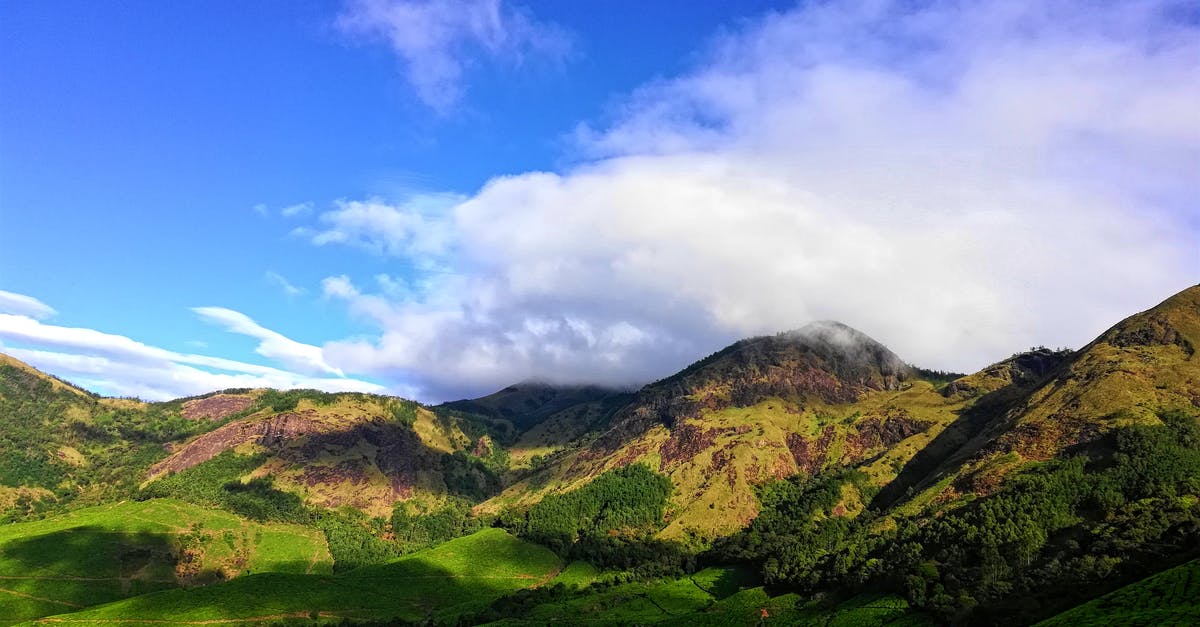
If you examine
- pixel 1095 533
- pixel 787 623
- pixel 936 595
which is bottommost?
pixel 787 623

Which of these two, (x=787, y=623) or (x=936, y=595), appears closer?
(x=936, y=595)

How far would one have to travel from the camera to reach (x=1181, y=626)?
301ft

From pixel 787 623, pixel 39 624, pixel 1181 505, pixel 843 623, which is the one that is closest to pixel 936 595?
pixel 843 623

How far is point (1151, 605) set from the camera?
109m

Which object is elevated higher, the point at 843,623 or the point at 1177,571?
the point at 1177,571

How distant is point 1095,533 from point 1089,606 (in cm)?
8955

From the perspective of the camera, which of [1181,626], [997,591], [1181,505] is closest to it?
[1181,626]

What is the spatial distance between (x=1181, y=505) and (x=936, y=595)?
78.6 m

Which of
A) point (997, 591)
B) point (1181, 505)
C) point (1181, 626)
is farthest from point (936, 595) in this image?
point (1181, 626)

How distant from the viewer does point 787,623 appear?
198m

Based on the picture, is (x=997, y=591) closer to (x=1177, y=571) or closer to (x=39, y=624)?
(x=1177, y=571)

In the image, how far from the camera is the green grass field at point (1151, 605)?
98750 millimetres

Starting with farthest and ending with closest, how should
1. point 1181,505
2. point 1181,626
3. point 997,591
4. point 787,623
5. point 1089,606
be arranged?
point 787,623 < point 1181,505 < point 997,591 < point 1089,606 < point 1181,626

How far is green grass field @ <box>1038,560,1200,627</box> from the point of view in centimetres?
9875
